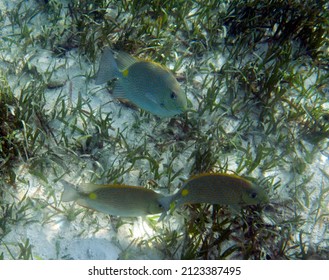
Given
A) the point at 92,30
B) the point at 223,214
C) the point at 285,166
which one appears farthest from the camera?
the point at 92,30

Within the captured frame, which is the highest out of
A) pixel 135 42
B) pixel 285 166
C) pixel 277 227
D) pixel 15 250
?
pixel 135 42

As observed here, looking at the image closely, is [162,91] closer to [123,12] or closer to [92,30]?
[92,30]

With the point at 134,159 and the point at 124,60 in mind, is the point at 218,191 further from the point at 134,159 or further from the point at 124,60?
the point at 124,60

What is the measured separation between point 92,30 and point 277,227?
11.5 feet

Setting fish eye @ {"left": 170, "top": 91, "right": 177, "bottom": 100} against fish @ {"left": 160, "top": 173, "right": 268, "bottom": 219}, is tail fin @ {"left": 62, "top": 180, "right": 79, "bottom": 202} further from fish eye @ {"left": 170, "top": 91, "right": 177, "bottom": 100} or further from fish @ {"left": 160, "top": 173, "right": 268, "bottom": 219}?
fish eye @ {"left": 170, "top": 91, "right": 177, "bottom": 100}

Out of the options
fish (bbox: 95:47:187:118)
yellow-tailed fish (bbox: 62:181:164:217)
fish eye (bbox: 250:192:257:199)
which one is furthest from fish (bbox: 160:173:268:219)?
fish (bbox: 95:47:187:118)

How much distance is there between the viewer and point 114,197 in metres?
2.86

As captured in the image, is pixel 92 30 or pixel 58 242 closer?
pixel 58 242

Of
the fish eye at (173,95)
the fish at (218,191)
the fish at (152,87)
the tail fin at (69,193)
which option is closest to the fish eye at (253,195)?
the fish at (218,191)

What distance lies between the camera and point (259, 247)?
140 inches

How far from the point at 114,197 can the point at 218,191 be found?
92 cm

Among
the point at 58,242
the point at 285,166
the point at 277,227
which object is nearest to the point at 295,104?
the point at 285,166

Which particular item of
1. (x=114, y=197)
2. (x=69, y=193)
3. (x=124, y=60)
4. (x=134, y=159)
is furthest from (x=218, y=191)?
(x=124, y=60)

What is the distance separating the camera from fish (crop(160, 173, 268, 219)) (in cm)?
300
